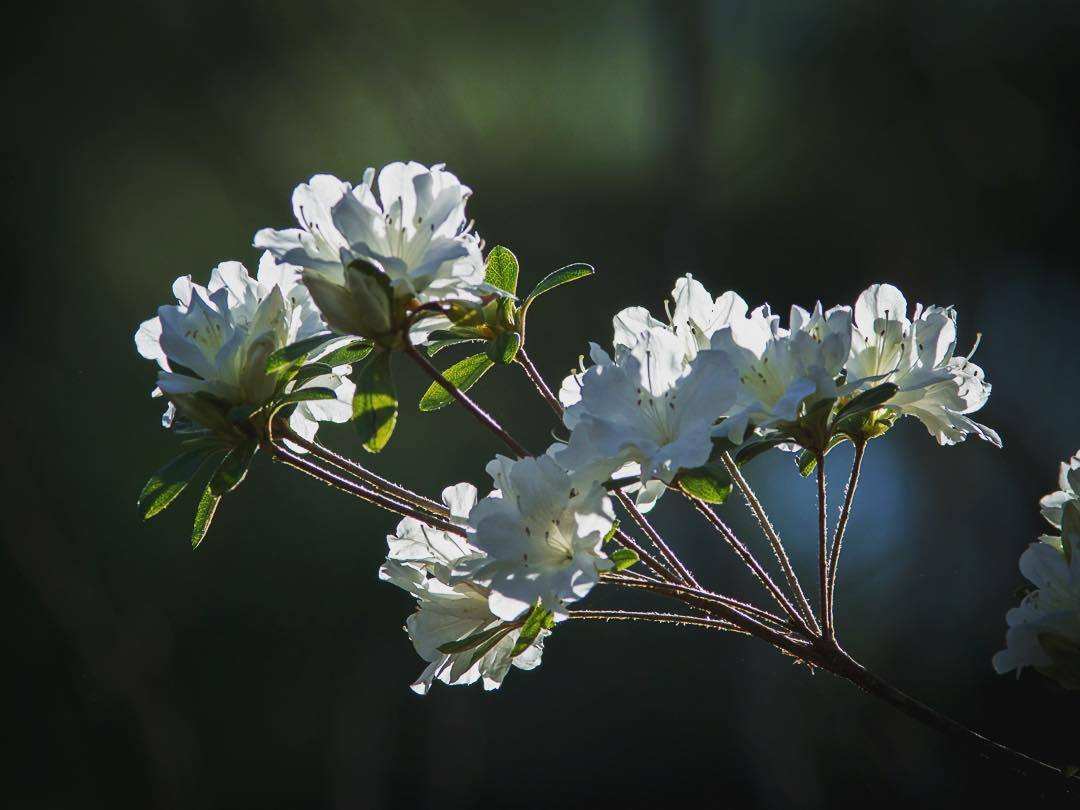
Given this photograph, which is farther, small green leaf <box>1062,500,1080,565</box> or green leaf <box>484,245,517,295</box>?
green leaf <box>484,245,517,295</box>

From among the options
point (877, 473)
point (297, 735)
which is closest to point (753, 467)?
point (877, 473)

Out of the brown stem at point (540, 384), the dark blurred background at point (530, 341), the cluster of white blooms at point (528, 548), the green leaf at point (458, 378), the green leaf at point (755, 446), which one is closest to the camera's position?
the cluster of white blooms at point (528, 548)

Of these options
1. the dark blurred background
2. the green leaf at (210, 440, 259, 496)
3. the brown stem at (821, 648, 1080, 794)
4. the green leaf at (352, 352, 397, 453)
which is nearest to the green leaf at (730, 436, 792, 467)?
the brown stem at (821, 648, 1080, 794)

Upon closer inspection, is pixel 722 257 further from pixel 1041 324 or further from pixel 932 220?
pixel 1041 324

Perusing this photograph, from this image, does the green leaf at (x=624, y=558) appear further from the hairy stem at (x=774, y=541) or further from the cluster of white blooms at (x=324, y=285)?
the cluster of white blooms at (x=324, y=285)

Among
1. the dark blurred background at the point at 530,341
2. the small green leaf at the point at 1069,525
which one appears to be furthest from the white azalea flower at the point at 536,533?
the dark blurred background at the point at 530,341

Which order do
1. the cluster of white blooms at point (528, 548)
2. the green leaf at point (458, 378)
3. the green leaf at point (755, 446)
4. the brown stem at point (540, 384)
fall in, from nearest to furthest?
1. the cluster of white blooms at point (528, 548)
2. the green leaf at point (755, 446)
3. the brown stem at point (540, 384)
4. the green leaf at point (458, 378)

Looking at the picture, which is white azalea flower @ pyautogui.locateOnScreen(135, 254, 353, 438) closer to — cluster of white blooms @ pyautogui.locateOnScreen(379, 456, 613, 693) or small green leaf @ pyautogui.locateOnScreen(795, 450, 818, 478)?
cluster of white blooms @ pyautogui.locateOnScreen(379, 456, 613, 693)
